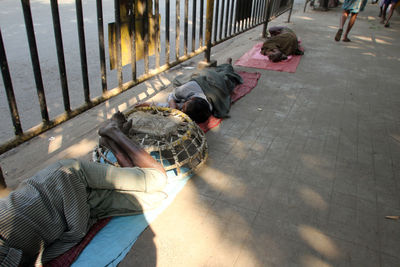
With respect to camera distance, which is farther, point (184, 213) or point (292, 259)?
point (184, 213)

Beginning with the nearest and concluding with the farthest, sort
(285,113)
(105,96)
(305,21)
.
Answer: (105,96) → (285,113) → (305,21)

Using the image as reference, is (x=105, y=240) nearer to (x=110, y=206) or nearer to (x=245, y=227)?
(x=110, y=206)

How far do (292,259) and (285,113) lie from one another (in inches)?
86.5

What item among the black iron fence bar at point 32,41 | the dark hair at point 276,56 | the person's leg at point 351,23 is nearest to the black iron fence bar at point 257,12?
the dark hair at point 276,56

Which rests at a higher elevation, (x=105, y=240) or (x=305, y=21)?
(x=305, y=21)

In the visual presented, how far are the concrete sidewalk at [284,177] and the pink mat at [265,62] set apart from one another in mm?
594

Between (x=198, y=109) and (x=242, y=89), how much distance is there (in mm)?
1378

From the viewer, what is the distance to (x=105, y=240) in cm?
201

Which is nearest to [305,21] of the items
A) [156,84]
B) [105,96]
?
[156,84]

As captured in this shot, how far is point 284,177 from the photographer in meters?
2.68

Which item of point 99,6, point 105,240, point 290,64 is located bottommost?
point 105,240

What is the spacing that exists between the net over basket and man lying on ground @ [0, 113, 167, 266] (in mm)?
196

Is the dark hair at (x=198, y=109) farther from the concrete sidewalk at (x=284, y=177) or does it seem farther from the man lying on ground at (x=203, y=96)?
the concrete sidewalk at (x=284, y=177)

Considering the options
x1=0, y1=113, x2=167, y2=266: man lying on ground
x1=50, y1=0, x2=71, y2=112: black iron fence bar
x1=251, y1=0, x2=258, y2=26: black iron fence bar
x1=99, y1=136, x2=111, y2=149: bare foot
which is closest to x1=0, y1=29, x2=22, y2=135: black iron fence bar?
x1=50, y1=0, x2=71, y2=112: black iron fence bar
